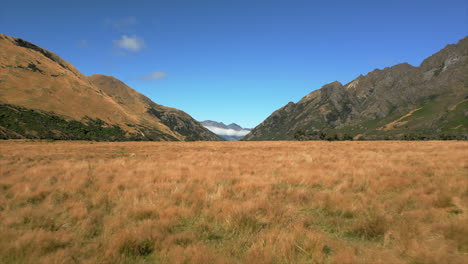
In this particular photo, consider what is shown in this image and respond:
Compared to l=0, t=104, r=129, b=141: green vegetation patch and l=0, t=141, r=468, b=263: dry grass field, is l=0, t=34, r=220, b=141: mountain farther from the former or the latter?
l=0, t=141, r=468, b=263: dry grass field

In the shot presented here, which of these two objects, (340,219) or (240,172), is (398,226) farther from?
(240,172)

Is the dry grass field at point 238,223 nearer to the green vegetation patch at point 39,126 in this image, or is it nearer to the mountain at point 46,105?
the green vegetation patch at point 39,126

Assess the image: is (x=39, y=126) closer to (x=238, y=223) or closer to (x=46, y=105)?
(x=46, y=105)

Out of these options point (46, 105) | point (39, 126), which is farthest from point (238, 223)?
point (46, 105)

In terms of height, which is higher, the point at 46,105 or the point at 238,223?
the point at 46,105

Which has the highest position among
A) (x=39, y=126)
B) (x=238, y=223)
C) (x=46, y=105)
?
(x=46, y=105)

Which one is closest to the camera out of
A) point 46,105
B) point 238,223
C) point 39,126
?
point 238,223

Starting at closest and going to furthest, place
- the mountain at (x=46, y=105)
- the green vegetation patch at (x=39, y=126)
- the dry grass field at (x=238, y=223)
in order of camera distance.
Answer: the dry grass field at (x=238, y=223)
the green vegetation patch at (x=39, y=126)
the mountain at (x=46, y=105)

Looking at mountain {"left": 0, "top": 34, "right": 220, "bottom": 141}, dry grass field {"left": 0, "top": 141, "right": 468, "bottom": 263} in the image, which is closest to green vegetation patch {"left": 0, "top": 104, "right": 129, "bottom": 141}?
mountain {"left": 0, "top": 34, "right": 220, "bottom": 141}

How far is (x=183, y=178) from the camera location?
1024cm

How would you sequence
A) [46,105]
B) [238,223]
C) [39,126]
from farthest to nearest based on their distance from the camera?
[46,105] < [39,126] < [238,223]

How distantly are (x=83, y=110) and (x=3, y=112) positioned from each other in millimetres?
61631

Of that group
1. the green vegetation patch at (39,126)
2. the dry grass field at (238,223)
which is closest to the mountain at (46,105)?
the green vegetation patch at (39,126)

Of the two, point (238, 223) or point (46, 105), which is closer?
point (238, 223)
